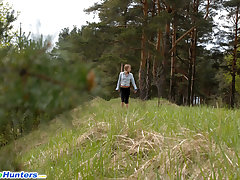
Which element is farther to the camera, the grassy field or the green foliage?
the grassy field

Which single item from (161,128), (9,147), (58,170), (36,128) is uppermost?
(36,128)

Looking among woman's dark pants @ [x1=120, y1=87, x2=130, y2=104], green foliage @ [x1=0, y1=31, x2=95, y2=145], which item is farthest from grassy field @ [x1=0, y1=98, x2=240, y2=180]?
woman's dark pants @ [x1=120, y1=87, x2=130, y2=104]

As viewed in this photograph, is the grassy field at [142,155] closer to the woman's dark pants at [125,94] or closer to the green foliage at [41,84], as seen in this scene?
the green foliage at [41,84]

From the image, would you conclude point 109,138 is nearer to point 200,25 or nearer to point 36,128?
point 36,128

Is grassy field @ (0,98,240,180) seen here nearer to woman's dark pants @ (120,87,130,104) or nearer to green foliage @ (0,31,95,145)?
green foliage @ (0,31,95,145)

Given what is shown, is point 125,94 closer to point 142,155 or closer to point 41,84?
point 142,155

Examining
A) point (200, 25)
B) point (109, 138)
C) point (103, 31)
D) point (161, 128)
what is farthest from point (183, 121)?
point (200, 25)

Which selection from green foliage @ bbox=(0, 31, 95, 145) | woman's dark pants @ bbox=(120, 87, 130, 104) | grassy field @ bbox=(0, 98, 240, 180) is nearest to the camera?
green foliage @ bbox=(0, 31, 95, 145)

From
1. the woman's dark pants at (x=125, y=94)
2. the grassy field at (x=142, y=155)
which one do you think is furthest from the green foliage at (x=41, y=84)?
the woman's dark pants at (x=125, y=94)

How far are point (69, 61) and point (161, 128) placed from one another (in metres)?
2.70

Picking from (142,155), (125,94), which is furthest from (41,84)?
(125,94)

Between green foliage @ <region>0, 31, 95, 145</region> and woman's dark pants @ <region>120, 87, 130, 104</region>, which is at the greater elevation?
green foliage @ <region>0, 31, 95, 145</region>

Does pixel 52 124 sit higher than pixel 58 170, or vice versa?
pixel 52 124

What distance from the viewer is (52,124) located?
830 millimetres
